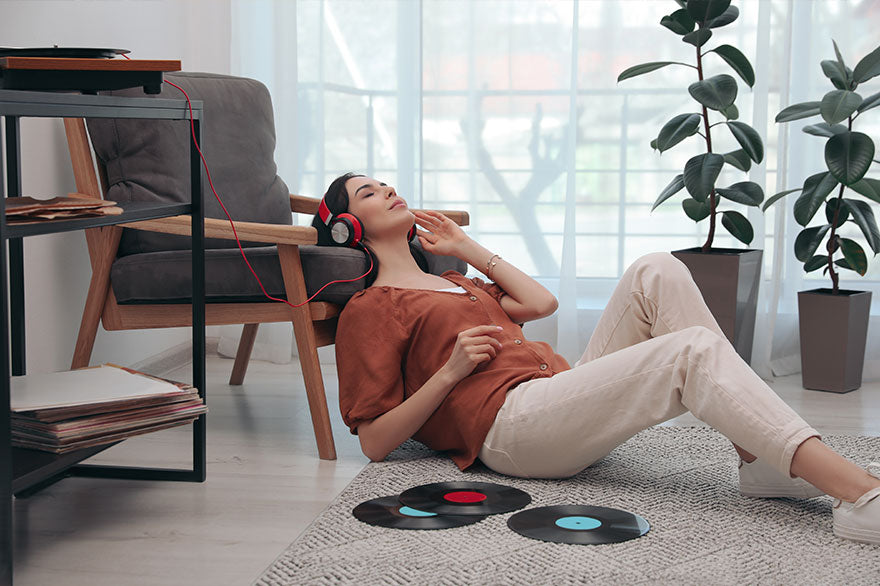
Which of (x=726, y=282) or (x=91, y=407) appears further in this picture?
(x=726, y=282)

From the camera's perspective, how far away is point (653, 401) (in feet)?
5.38

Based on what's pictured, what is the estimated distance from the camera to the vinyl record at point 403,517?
5.41ft

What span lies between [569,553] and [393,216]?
0.88 m

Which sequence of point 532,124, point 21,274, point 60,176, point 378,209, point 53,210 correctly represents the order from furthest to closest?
1. point 532,124
2. point 60,176
3. point 378,209
4. point 21,274
5. point 53,210

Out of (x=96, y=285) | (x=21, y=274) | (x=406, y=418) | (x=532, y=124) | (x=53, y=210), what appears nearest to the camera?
(x=53, y=210)

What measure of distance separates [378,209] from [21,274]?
0.76m

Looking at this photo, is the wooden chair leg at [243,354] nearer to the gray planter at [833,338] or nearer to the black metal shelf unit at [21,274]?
the black metal shelf unit at [21,274]

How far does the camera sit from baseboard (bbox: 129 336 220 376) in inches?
116

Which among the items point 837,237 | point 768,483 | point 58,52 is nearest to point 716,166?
point 837,237

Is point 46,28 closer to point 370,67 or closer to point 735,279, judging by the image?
point 370,67

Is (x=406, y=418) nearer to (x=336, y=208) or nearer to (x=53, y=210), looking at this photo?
(x=336, y=208)

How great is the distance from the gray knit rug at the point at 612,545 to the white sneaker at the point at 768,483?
2 centimetres

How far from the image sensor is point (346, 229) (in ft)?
6.82

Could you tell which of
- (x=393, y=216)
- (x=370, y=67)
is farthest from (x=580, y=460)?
(x=370, y=67)
